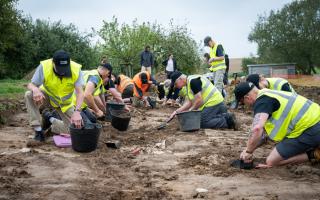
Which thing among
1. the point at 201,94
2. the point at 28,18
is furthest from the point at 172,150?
the point at 28,18

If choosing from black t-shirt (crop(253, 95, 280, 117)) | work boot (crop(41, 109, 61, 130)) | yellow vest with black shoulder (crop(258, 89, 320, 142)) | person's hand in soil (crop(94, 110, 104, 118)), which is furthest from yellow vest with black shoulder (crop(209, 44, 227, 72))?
black t-shirt (crop(253, 95, 280, 117))

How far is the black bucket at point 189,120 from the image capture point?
8109mm

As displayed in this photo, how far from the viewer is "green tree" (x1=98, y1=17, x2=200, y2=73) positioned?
93.1 ft

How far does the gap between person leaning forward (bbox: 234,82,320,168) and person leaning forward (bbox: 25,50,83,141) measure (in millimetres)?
2466

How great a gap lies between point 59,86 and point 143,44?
21.9 m

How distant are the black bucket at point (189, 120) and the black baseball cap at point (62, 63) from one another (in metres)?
2.41

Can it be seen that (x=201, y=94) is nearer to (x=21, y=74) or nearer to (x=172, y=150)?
(x=172, y=150)

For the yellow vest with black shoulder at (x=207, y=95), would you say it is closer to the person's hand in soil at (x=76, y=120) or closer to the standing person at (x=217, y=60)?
the person's hand in soil at (x=76, y=120)

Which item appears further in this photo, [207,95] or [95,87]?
[207,95]

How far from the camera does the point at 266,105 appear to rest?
16.8 feet

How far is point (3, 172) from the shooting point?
5109 mm

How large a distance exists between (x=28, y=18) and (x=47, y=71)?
76.8 feet

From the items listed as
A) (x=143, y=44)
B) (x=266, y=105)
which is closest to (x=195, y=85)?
(x=266, y=105)

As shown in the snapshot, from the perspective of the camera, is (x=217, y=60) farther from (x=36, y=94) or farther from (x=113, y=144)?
(x=36, y=94)
